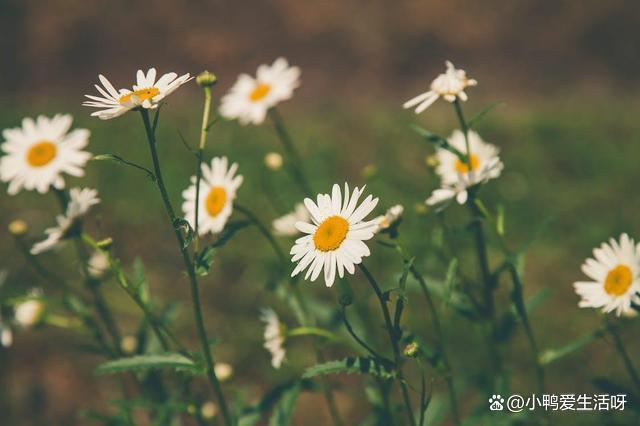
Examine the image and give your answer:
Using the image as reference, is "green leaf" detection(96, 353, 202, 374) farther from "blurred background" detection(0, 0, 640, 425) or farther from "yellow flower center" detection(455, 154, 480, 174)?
"yellow flower center" detection(455, 154, 480, 174)

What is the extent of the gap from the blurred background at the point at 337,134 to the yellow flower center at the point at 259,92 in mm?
338

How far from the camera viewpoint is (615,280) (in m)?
1.70

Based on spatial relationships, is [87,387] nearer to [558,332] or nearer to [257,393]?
[257,393]

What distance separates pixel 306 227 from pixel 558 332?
1652 mm

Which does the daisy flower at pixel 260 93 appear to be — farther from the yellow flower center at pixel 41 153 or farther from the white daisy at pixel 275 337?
the white daisy at pixel 275 337

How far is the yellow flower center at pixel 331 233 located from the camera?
1.50m

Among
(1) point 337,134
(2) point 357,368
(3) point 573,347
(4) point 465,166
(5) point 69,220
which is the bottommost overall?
(2) point 357,368

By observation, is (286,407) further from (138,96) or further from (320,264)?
(138,96)

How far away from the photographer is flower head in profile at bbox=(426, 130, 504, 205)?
1.71 meters

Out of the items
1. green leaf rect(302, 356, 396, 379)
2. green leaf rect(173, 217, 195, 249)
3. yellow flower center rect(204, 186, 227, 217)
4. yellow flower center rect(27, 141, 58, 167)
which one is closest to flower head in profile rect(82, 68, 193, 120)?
green leaf rect(173, 217, 195, 249)

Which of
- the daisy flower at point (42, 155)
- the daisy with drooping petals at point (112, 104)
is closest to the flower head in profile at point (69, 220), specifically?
the daisy flower at point (42, 155)

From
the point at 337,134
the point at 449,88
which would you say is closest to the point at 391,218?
the point at 449,88

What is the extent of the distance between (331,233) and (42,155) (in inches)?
41.5

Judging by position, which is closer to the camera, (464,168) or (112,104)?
(112,104)
